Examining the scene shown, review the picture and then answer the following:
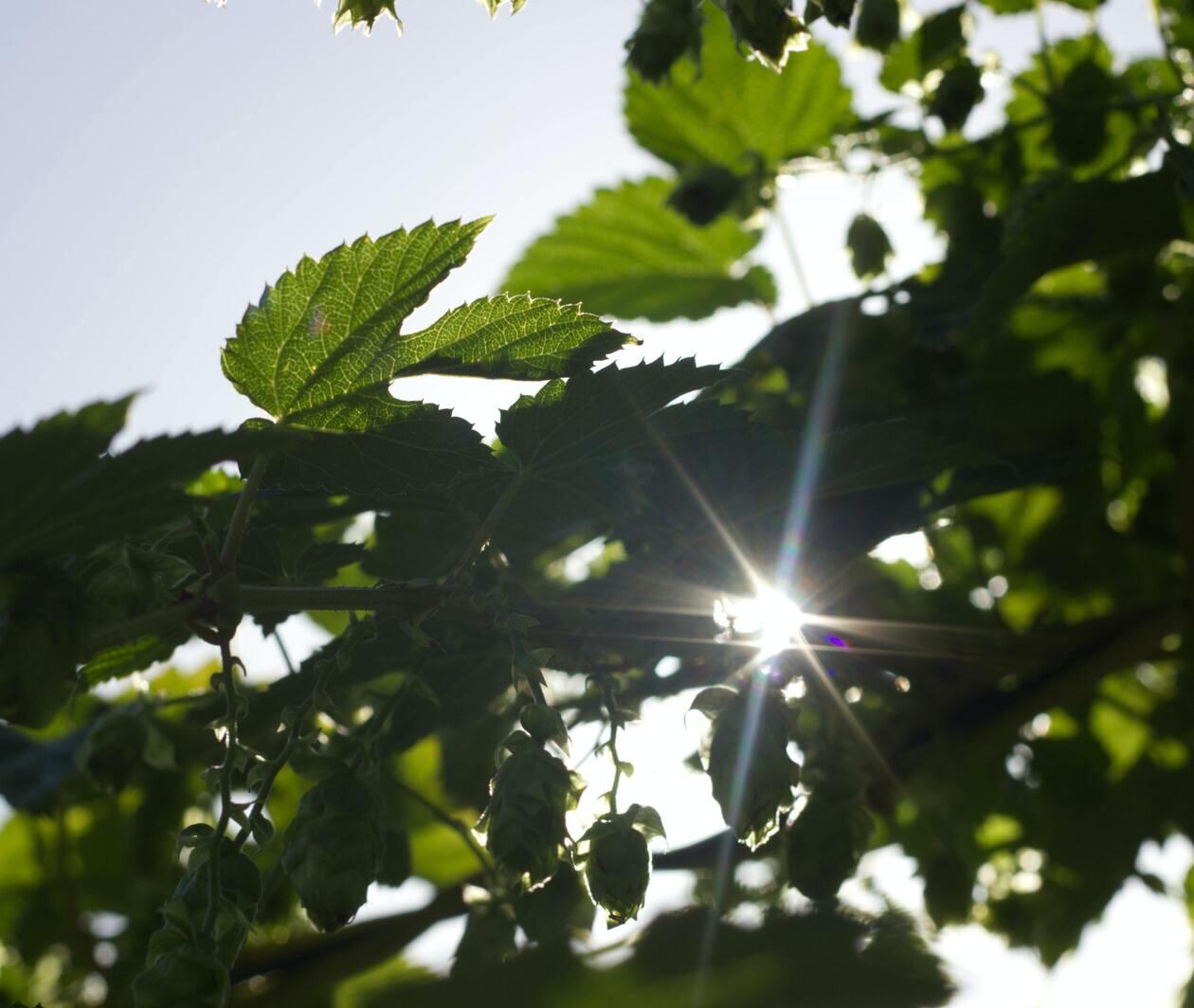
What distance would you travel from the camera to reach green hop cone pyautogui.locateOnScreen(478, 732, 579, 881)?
3.06 ft

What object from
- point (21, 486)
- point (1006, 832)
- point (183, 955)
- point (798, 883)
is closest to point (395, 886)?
point (798, 883)

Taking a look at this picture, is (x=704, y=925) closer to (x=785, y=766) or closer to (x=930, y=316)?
(x=785, y=766)

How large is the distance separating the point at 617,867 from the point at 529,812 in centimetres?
9

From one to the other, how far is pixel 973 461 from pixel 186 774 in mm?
1524

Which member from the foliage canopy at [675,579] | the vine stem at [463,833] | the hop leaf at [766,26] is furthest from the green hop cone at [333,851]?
the hop leaf at [766,26]

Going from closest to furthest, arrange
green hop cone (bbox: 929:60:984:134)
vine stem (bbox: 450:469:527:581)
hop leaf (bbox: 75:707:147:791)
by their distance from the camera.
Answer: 1. vine stem (bbox: 450:469:527:581)
2. hop leaf (bbox: 75:707:147:791)
3. green hop cone (bbox: 929:60:984:134)

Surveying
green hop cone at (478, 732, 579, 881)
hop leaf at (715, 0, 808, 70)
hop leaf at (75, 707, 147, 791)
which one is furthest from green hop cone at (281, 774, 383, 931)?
hop leaf at (715, 0, 808, 70)

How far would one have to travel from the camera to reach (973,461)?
1.30m

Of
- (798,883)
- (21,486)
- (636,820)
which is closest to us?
(21,486)

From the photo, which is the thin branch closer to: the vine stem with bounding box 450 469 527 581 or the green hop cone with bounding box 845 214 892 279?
the vine stem with bounding box 450 469 527 581

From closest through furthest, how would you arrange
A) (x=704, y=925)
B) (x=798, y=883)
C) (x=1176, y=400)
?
(x=704, y=925) → (x=798, y=883) → (x=1176, y=400)

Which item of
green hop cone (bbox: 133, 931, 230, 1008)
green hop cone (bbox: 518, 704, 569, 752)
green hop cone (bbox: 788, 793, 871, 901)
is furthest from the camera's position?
green hop cone (bbox: 788, 793, 871, 901)

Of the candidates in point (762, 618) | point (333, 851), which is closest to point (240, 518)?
point (333, 851)

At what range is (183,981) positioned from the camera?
89 cm
